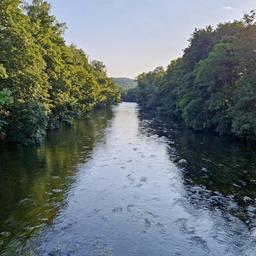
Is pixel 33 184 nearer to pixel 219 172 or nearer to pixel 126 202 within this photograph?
pixel 126 202

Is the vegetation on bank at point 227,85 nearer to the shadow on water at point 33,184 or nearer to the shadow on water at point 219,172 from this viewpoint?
the shadow on water at point 219,172

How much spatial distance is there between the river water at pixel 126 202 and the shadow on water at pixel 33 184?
0.04 m

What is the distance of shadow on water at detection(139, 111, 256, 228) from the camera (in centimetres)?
1625

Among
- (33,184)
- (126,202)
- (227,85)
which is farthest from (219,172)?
(227,85)

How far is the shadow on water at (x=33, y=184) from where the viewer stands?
13.0 m

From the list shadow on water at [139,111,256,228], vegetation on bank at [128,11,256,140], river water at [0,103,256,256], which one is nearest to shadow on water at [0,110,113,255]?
river water at [0,103,256,256]

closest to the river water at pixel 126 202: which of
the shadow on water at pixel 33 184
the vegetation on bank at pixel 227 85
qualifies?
the shadow on water at pixel 33 184

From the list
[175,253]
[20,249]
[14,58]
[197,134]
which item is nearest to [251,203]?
[175,253]

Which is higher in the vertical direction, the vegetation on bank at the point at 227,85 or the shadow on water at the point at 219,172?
the vegetation on bank at the point at 227,85

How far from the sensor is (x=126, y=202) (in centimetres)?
1653

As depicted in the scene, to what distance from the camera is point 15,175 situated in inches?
807

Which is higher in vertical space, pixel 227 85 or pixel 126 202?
pixel 227 85

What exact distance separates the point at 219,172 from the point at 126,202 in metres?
8.49

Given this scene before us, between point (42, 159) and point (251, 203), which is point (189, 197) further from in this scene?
point (42, 159)
